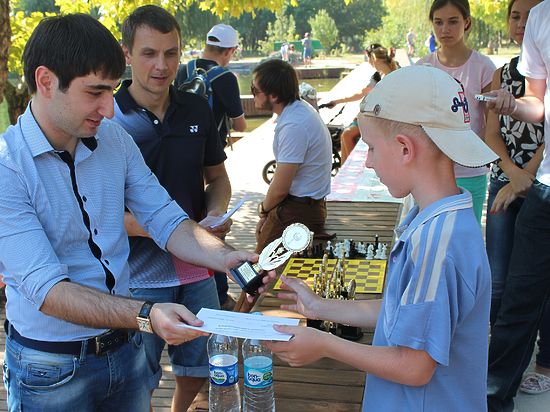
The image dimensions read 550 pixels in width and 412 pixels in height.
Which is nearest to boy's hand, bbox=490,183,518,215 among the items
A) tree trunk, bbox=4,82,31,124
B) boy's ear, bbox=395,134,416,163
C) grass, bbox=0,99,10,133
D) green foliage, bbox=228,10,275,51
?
boy's ear, bbox=395,134,416,163

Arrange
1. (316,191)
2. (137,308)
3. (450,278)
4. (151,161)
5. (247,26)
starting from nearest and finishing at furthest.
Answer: (450,278), (137,308), (151,161), (316,191), (247,26)

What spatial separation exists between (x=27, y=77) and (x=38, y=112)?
0.12 metres

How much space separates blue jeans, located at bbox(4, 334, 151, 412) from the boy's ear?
1.23 m

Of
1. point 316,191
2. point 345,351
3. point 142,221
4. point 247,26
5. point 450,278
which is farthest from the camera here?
point 247,26

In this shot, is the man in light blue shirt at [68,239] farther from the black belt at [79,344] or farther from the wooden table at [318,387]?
the wooden table at [318,387]

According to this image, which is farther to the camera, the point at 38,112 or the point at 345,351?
the point at 38,112

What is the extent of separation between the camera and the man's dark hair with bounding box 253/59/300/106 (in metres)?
4.90

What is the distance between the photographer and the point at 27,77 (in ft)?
7.11

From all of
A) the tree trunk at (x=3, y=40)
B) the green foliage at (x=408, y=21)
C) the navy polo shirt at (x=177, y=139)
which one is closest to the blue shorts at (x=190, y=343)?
the navy polo shirt at (x=177, y=139)

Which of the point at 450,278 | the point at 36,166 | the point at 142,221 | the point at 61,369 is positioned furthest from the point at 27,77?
the point at 450,278

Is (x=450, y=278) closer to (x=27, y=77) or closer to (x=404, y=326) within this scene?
(x=404, y=326)

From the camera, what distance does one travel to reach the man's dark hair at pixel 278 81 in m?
4.90

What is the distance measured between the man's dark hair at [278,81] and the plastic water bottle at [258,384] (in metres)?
2.62

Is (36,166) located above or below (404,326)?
above
